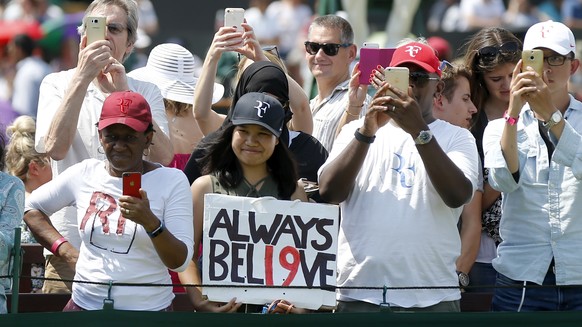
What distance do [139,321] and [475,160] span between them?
1751 millimetres

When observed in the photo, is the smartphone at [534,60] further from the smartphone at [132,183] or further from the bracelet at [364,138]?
the smartphone at [132,183]

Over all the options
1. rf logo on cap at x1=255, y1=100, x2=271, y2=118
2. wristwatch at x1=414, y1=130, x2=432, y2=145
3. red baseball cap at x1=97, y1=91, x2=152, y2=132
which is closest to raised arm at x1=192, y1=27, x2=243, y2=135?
rf logo on cap at x1=255, y1=100, x2=271, y2=118

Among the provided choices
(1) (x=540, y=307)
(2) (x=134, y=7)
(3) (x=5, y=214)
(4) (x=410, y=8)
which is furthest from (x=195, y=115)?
(4) (x=410, y=8)

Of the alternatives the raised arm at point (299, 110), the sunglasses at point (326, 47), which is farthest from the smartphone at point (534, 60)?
the sunglasses at point (326, 47)

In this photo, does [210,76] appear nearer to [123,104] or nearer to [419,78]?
[123,104]

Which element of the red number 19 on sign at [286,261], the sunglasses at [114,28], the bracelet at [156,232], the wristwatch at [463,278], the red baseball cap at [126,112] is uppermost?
the sunglasses at [114,28]

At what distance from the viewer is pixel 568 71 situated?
653 centimetres

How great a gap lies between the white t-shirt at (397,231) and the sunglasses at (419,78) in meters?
0.26

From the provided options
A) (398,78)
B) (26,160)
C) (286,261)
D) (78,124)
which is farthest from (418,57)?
(26,160)

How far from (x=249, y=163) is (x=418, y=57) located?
914 mm

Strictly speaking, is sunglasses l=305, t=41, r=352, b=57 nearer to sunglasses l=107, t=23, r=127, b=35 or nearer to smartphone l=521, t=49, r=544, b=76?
sunglasses l=107, t=23, r=127, b=35

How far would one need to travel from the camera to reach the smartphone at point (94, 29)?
21.9ft

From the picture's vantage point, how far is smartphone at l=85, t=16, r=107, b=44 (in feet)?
21.9

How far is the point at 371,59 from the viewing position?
6855mm
